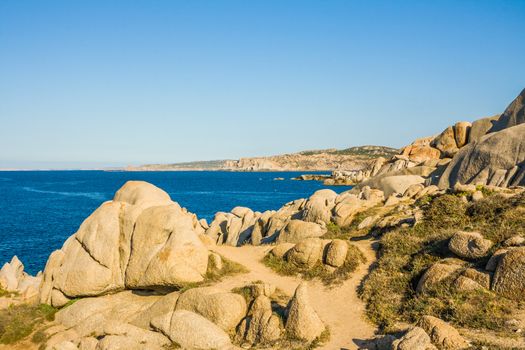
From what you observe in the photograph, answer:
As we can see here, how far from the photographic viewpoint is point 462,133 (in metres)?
Answer: 55.6

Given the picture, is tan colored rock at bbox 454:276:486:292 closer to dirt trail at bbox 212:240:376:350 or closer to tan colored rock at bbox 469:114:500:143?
dirt trail at bbox 212:240:376:350

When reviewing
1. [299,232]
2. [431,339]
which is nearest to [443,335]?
[431,339]

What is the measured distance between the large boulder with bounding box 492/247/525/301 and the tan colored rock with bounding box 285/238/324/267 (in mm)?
9551

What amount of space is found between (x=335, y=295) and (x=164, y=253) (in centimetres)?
900

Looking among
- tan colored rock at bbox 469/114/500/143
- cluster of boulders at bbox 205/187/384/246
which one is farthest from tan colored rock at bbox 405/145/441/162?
cluster of boulders at bbox 205/187/384/246

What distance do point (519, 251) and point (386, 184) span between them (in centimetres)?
2632

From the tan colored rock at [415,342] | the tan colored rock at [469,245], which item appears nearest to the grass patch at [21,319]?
the tan colored rock at [415,342]

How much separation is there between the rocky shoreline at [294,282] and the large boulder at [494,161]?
13.7 inches

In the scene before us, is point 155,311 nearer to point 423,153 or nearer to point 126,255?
point 126,255

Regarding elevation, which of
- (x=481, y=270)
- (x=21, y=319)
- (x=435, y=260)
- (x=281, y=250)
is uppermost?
(x=481, y=270)

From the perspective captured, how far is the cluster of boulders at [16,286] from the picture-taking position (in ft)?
83.4

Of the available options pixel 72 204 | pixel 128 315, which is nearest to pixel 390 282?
pixel 128 315

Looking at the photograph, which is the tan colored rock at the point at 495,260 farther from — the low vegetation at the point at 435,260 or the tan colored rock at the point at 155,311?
the tan colored rock at the point at 155,311

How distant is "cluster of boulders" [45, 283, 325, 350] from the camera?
1753 centimetres
